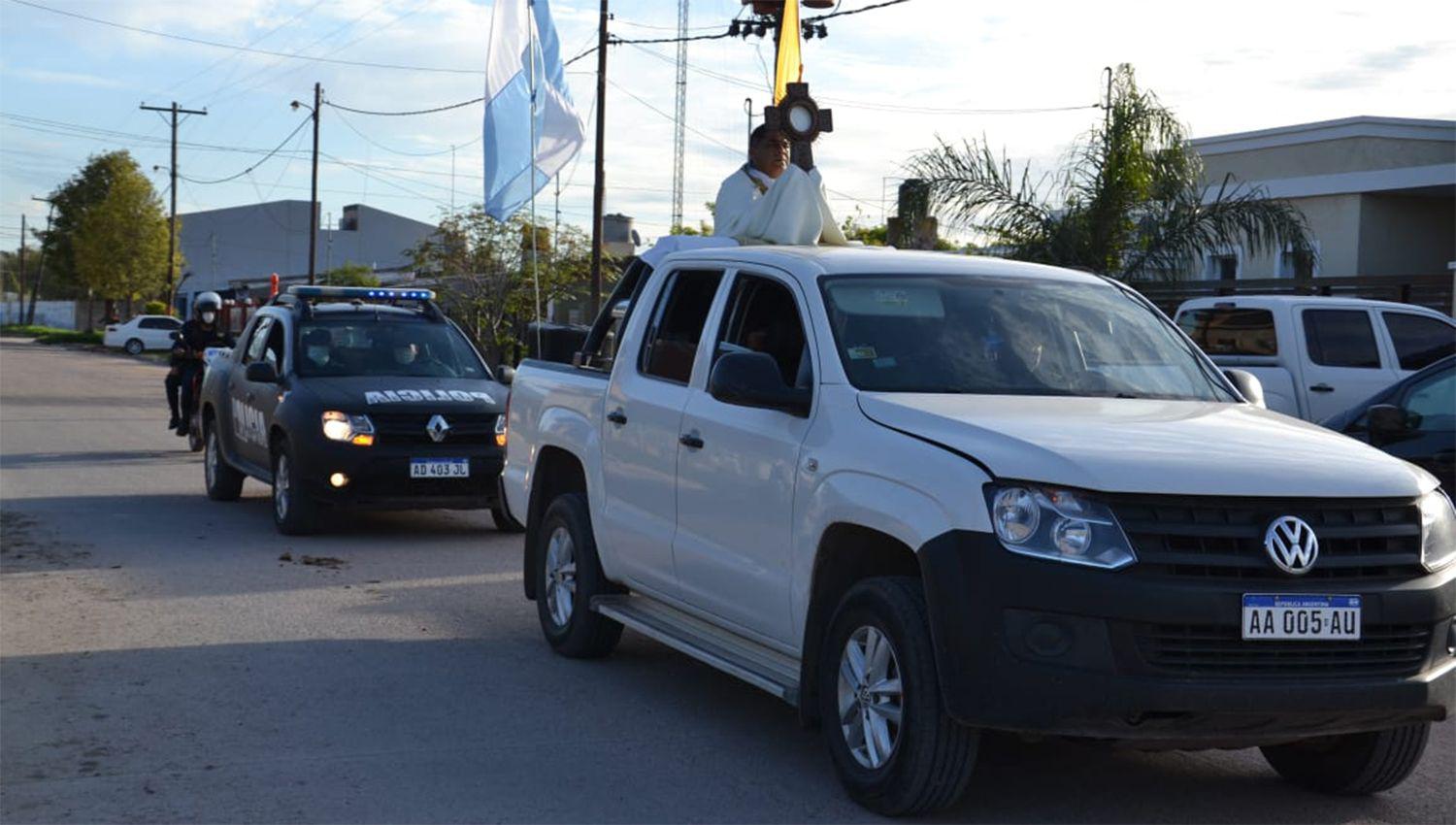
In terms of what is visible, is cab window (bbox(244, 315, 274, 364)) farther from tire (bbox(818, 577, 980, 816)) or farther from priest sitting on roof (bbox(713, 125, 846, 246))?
tire (bbox(818, 577, 980, 816))

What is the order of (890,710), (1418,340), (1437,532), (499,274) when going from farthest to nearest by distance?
(499,274) → (1418,340) → (890,710) → (1437,532)

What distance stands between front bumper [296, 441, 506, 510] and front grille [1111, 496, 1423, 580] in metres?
8.43

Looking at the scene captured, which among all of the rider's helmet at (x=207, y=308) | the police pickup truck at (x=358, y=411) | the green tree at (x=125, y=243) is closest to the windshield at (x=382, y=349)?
the police pickup truck at (x=358, y=411)

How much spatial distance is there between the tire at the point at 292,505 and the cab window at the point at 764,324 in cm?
646

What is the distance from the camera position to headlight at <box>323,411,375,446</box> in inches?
502

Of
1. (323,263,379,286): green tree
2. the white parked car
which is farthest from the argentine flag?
the white parked car

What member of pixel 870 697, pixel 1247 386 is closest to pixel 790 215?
pixel 1247 386

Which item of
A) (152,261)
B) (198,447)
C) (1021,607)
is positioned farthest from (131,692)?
(152,261)

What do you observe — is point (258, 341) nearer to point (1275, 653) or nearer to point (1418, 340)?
point (1418, 340)

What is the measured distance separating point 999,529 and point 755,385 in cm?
136

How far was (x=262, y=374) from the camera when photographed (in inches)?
533

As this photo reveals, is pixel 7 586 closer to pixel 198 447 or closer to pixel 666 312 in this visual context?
pixel 666 312

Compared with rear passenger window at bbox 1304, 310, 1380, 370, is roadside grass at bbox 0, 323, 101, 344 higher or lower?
lower

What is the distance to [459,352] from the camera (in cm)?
1443
